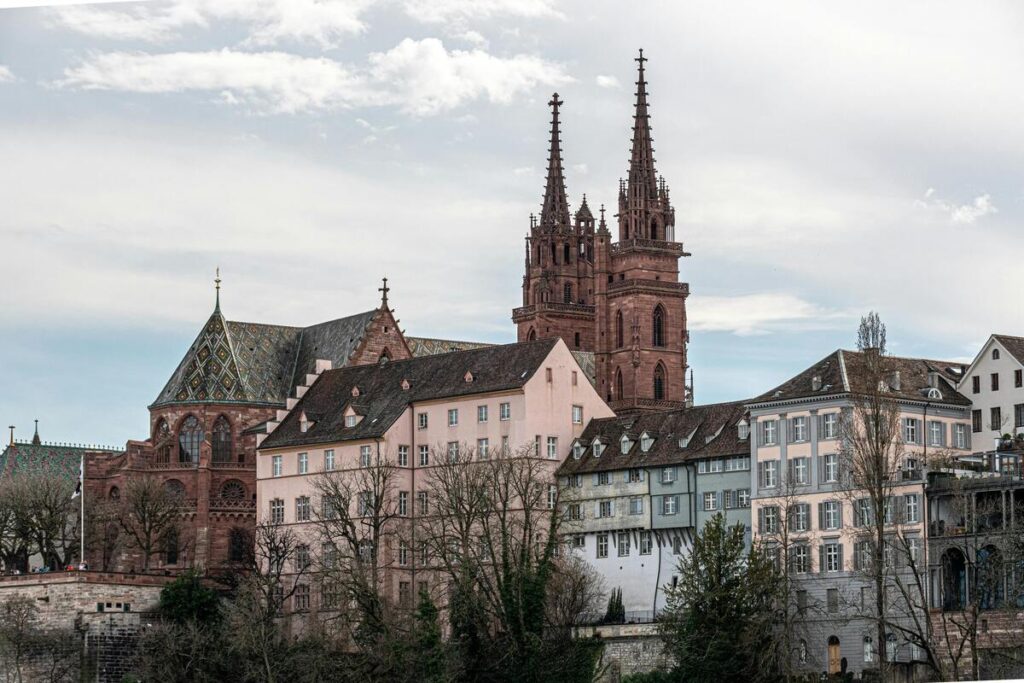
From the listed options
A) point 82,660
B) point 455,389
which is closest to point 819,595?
point 455,389

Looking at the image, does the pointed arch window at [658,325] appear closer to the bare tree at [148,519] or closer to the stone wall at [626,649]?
the bare tree at [148,519]

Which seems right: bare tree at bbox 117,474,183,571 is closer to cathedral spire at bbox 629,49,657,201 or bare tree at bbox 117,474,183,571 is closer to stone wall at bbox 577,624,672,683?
stone wall at bbox 577,624,672,683

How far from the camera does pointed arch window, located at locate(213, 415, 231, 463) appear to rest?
424 feet

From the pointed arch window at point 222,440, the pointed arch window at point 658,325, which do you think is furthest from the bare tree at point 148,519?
the pointed arch window at point 658,325

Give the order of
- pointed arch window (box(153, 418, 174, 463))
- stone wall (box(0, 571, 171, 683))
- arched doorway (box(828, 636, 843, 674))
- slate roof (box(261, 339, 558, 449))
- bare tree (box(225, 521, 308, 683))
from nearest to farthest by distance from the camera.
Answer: arched doorway (box(828, 636, 843, 674))
bare tree (box(225, 521, 308, 683))
stone wall (box(0, 571, 171, 683))
slate roof (box(261, 339, 558, 449))
pointed arch window (box(153, 418, 174, 463))

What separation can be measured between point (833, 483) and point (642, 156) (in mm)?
70304

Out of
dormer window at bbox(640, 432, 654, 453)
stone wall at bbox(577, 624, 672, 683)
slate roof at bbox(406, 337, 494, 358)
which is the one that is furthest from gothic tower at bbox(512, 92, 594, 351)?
stone wall at bbox(577, 624, 672, 683)

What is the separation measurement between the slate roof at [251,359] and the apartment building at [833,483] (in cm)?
3563

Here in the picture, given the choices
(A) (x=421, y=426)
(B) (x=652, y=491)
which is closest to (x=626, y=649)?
(B) (x=652, y=491)

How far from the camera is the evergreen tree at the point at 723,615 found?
92.4 m

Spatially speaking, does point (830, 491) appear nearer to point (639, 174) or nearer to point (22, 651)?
point (22, 651)

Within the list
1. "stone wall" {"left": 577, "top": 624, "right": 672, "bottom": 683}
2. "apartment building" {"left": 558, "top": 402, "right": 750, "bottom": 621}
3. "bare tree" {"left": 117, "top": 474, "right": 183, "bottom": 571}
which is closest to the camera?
"stone wall" {"left": 577, "top": 624, "right": 672, "bottom": 683}

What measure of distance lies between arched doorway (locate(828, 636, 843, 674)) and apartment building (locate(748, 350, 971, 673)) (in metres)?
0.04

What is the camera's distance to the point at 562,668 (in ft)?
324
